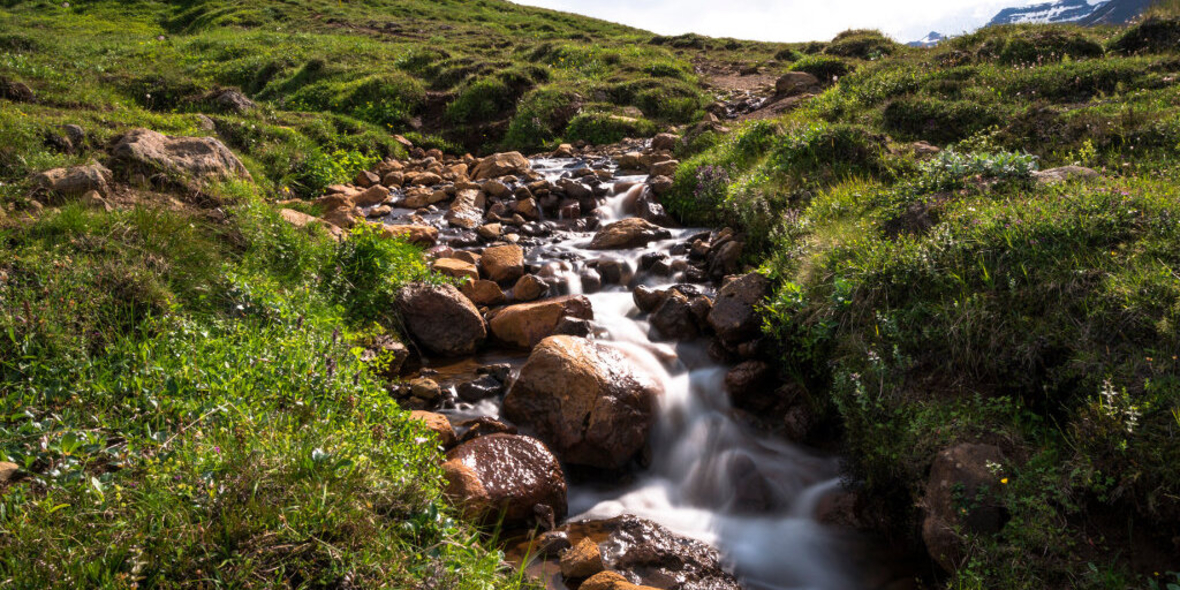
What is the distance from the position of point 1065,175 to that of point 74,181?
33.9 ft

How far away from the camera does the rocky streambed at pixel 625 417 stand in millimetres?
4871

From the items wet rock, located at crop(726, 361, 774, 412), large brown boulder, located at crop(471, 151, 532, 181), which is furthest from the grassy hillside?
large brown boulder, located at crop(471, 151, 532, 181)

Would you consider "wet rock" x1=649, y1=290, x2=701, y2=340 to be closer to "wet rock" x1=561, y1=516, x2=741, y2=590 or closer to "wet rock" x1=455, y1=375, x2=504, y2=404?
"wet rock" x1=455, y1=375, x2=504, y2=404

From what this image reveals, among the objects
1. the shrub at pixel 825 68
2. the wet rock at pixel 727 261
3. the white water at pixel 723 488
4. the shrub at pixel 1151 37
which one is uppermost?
the shrub at pixel 1151 37

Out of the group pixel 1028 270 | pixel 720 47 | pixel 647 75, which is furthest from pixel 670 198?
pixel 720 47

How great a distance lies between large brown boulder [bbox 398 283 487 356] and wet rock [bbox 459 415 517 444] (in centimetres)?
146

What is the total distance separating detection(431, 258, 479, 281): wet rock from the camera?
848cm

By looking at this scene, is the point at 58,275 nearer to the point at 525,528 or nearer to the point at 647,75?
the point at 525,528

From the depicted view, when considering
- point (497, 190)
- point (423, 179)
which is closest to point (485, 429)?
point (497, 190)

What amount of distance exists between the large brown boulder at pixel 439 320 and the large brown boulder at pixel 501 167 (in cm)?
643

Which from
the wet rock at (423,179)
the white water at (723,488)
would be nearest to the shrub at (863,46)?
the wet rock at (423,179)

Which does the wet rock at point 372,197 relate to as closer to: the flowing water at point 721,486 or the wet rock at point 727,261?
the flowing water at point 721,486

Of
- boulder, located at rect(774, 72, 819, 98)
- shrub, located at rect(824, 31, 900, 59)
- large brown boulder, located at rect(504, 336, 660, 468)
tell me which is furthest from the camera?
shrub, located at rect(824, 31, 900, 59)

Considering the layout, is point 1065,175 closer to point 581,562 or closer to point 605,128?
point 581,562
